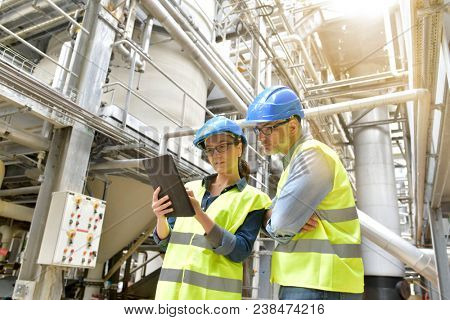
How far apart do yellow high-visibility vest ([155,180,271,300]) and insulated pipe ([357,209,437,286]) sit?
2.11 meters

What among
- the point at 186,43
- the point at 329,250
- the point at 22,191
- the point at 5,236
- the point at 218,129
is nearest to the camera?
the point at 329,250

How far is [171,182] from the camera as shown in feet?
3.00

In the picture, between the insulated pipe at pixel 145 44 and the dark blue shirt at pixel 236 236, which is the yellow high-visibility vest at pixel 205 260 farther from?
the insulated pipe at pixel 145 44

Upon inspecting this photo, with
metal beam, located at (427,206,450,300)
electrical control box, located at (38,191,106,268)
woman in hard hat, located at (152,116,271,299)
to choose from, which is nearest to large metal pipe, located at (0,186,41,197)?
electrical control box, located at (38,191,106,268)

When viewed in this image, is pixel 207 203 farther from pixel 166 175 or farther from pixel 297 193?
pixel 297 193

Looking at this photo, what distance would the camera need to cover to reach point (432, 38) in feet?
5.40

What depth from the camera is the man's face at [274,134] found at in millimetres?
939

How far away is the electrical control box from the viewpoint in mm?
1841

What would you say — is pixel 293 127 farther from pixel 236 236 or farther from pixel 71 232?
pixel 71 232

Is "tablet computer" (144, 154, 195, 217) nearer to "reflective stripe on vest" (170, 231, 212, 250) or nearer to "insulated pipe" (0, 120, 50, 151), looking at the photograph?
"reflective stripe on vest" (170, 231, 212, 250)

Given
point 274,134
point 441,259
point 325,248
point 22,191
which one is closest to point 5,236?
point 22,191

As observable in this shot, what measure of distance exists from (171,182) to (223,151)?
0.26 m
